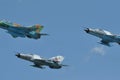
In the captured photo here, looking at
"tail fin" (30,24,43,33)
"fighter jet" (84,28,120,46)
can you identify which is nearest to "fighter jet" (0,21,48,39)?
"tail fin" (30,24,43,33)

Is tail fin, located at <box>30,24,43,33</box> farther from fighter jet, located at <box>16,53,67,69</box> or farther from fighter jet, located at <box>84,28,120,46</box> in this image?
fighter jet, located at <box>84,28,120,46</box>

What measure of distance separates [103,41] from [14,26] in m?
36.5

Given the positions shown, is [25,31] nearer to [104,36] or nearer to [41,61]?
[41,61]

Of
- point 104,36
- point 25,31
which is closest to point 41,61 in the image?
point 25,31

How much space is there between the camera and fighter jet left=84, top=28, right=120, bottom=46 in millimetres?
187625

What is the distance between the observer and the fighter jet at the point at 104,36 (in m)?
188

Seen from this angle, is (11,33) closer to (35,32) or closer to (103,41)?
(35,32)

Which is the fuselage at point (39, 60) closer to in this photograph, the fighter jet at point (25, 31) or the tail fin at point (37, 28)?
the fighter jet at point (25, 31)

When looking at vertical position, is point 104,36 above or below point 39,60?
above

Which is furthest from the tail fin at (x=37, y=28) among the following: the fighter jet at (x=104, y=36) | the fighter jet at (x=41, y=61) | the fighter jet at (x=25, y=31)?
the fighter jet at (x=104, y=36)

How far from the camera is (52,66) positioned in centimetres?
19100

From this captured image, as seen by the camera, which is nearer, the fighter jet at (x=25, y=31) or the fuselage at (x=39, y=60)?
the fuselage at (x=39, y=60)

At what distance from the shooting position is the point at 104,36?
189000mm

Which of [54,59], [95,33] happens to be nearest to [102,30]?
[95,33]
